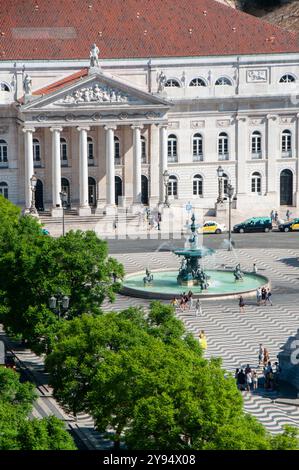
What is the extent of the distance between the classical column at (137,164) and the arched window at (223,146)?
8041 mm

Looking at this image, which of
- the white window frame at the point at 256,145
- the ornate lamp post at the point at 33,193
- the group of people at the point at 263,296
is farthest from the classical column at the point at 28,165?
the group of people at the point at 263,296

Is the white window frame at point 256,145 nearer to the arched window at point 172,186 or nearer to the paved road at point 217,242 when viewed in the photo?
the arched window at point 172,186

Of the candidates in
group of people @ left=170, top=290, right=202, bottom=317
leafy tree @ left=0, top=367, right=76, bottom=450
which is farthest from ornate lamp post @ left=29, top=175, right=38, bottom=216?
→ leafy tree @ left=0, top=367, right=76, bottom=450

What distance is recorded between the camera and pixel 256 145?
121438mm

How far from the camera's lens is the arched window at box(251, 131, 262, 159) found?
12112 centimetres

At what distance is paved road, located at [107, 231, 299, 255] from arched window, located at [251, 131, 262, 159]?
12433 mm

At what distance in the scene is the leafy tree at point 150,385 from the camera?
4747 cm

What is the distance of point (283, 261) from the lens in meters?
97.9

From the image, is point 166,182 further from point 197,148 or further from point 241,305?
point 241,305

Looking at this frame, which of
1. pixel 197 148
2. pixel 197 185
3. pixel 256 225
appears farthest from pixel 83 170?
pixel 256 225

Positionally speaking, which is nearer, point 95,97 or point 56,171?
point 95,97

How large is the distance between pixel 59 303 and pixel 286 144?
192 feet

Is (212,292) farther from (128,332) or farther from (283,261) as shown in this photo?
(128,332)
